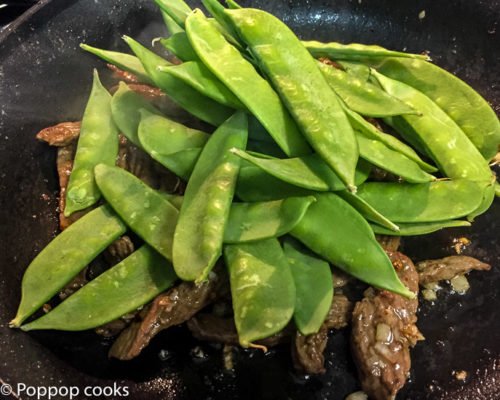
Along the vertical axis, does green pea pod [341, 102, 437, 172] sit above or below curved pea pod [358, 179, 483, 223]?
above

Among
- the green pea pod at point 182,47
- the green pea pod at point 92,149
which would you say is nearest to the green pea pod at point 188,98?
the green pea pod at point 182,47

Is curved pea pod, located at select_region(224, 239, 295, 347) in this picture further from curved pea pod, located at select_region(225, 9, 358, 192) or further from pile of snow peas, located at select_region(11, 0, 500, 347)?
curved pea pod, located at select_region(225, 9, 358, 192)

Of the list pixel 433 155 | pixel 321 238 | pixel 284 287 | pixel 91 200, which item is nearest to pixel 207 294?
pixel 284 287

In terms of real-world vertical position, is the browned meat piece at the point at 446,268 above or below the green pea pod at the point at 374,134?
below

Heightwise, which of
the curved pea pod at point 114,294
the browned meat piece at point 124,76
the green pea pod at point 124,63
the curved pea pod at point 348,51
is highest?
the green pea pod at point 124,63

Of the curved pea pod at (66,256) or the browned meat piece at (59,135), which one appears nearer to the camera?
the curved pea pod at (66,256)

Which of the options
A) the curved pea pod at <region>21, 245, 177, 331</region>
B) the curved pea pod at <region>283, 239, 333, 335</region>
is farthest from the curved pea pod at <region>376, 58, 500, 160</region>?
the curved pea pod at <region>21, 245, 177, 331</region>

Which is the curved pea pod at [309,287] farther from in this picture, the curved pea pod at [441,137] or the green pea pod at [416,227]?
the curved pea pod at [441,137]
